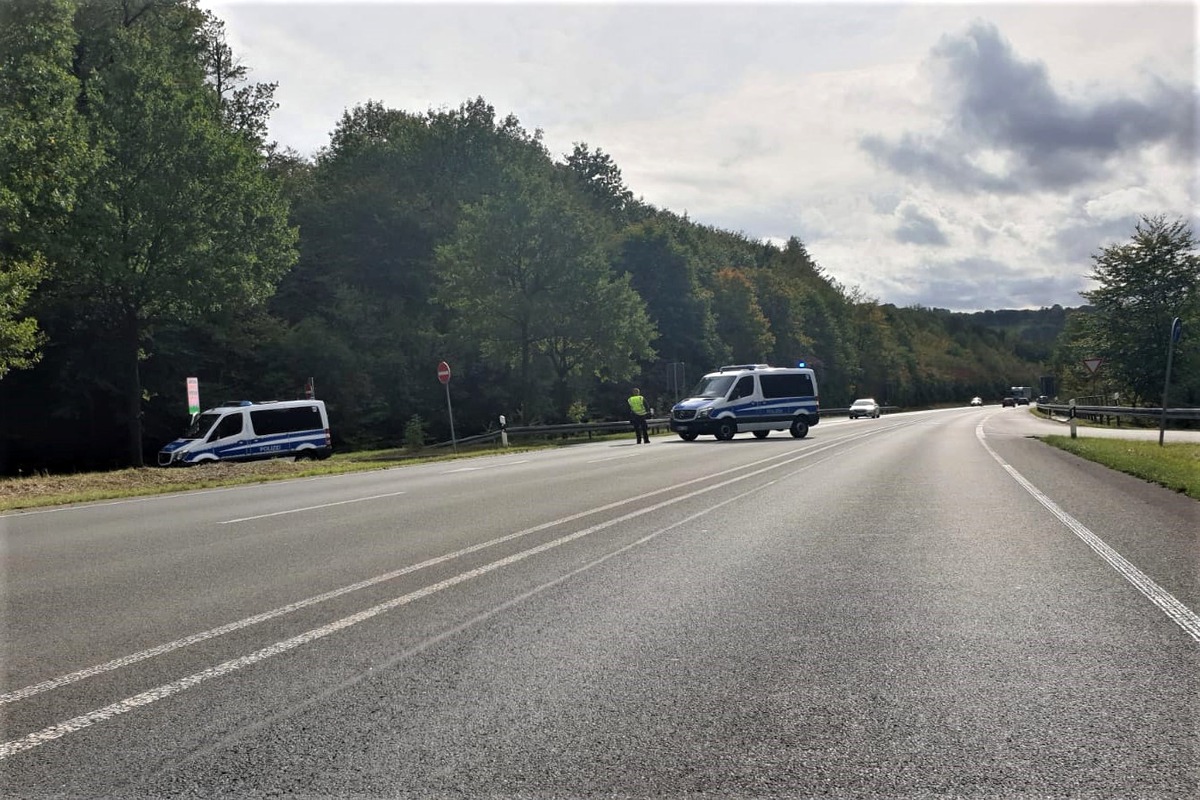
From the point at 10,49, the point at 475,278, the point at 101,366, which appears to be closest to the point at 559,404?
the point at 475,278

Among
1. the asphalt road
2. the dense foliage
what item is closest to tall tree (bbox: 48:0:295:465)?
the asphalt road

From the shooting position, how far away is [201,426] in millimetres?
27734

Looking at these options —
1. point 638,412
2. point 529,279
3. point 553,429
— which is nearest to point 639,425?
point 638,412

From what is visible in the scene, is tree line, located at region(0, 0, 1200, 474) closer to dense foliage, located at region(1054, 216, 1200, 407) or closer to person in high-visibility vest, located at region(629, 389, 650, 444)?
dense foliage, located at region(1054, 216, 1200, 407)

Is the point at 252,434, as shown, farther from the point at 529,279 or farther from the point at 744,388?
the point at 529,279

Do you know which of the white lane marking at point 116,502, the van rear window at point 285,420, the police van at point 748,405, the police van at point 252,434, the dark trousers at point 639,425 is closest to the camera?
the white lane marking at point 116,502

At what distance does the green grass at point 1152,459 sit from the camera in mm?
13930

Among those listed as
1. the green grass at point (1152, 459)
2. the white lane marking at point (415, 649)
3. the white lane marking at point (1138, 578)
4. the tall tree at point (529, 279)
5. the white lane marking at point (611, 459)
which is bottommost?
the green grass at point (1152, 459)

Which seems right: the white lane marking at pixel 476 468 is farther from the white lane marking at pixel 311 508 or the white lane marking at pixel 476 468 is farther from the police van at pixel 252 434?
the police van at pixel 252 434

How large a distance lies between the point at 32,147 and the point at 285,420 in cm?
1035

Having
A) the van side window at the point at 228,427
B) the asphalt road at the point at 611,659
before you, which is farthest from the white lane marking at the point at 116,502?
the van side window at the point at 228,427

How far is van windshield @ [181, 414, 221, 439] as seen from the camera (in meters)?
27.4

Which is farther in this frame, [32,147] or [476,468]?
[32,147]

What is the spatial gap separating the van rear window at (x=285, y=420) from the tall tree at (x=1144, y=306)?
44.8m
